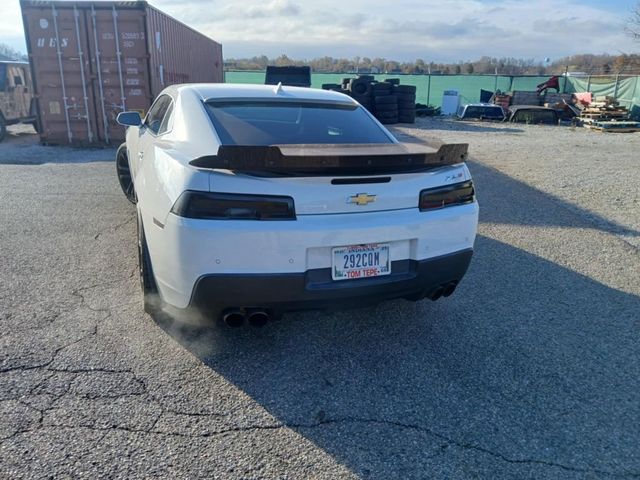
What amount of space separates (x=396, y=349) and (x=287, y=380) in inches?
32.1

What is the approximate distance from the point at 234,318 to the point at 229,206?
2.27 ft

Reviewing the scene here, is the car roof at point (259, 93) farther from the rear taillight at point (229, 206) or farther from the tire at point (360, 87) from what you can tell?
the tire at point (360, 87)

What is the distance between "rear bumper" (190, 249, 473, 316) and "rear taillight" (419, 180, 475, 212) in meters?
0.35

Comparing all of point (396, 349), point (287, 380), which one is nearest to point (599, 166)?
point (396, 349)

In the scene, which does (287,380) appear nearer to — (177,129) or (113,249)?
(177,129)

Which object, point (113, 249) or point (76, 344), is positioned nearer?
point (76, 344)

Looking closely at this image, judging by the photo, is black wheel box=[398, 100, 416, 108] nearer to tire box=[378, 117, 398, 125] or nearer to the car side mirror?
tire box=[378, 117, 398, 125]

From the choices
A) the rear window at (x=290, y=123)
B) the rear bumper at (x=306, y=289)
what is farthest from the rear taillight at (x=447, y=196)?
the rear window at (x=290, y=123)

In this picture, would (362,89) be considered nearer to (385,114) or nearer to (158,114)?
(385,114)

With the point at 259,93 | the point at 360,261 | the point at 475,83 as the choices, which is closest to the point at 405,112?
the point at 475,83

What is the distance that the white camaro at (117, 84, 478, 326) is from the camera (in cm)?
261

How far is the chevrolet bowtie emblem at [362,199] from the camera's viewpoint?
280 cm

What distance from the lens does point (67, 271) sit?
14.4 feet

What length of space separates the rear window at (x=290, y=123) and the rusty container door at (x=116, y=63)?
962 cm
